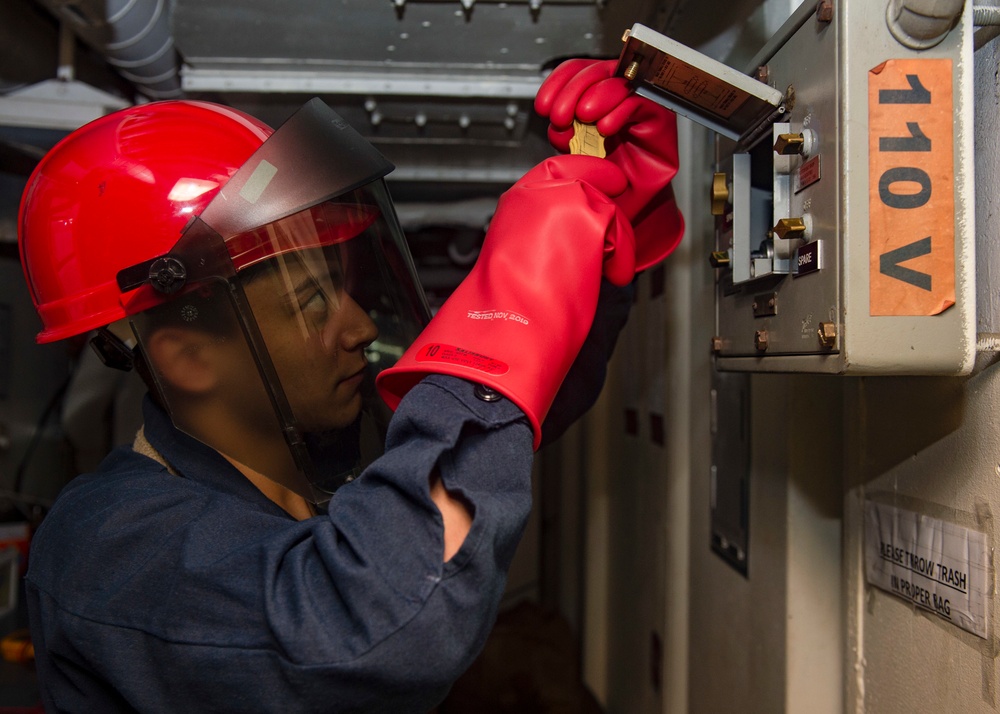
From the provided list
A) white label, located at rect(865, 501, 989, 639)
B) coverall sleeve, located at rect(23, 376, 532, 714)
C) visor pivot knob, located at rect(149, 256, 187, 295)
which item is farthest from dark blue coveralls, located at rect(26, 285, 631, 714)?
white label, located at rect(865, 501, 989, 639)

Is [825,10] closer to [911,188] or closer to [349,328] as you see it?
[911,188]

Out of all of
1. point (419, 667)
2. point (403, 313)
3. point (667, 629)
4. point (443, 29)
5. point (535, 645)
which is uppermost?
point (443, 29)

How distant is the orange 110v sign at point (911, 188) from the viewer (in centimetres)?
74

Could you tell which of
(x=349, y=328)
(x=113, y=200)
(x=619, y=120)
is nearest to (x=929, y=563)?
(x=619, y=120)

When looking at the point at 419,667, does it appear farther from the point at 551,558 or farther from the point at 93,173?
the point at 551,558

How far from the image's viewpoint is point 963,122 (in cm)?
Result: 74

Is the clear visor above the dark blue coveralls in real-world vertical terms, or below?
above

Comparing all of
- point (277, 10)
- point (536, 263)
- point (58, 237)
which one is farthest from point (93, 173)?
point (536, 263)

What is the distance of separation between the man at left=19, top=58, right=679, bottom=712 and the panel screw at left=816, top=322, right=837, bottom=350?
29cm

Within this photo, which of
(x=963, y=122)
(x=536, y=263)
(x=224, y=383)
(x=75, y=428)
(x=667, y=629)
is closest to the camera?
(x=963, y=122)

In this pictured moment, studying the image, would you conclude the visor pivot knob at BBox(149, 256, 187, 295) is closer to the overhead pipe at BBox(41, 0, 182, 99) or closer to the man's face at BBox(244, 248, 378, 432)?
the man's face at BBox(244, 248, 378, 432)

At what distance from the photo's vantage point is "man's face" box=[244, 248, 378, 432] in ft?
3.39

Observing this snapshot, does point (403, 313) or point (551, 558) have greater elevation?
point (403, 313)

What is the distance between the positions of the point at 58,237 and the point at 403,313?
1.88 feet
